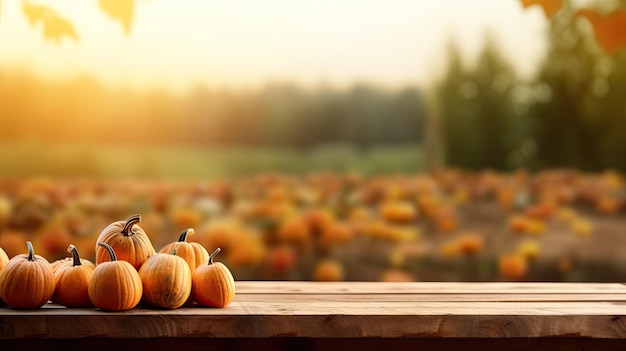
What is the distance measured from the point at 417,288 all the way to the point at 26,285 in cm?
73

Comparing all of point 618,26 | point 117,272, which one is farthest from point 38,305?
point 618,26

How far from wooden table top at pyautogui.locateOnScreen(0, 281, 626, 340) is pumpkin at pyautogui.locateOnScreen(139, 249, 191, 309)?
2 centimetres

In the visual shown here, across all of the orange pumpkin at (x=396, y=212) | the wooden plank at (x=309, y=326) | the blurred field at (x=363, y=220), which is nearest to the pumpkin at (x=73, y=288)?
the wooden plank at (x=309, y=326)

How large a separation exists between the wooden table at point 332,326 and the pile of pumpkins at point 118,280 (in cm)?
2

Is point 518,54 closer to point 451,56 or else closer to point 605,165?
point 451,56

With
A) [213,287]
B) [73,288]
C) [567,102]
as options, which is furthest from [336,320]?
[567,102]

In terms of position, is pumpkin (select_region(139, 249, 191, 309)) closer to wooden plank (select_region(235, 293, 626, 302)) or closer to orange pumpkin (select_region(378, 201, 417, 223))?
wooden plank (select_region(235, 293, 626, 302))

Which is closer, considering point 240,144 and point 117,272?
point 117,272

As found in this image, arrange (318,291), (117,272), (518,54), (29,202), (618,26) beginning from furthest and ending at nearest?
(518,54)
(29,202)
(618,26)
(318,291)
(117,272)

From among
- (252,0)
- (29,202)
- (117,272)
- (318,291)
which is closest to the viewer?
(117,272)

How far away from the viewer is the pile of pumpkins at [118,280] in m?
1.22

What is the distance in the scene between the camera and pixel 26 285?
3.98 feet

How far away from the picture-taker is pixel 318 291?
152 centimetres

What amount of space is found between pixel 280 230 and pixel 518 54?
1.52 metres
